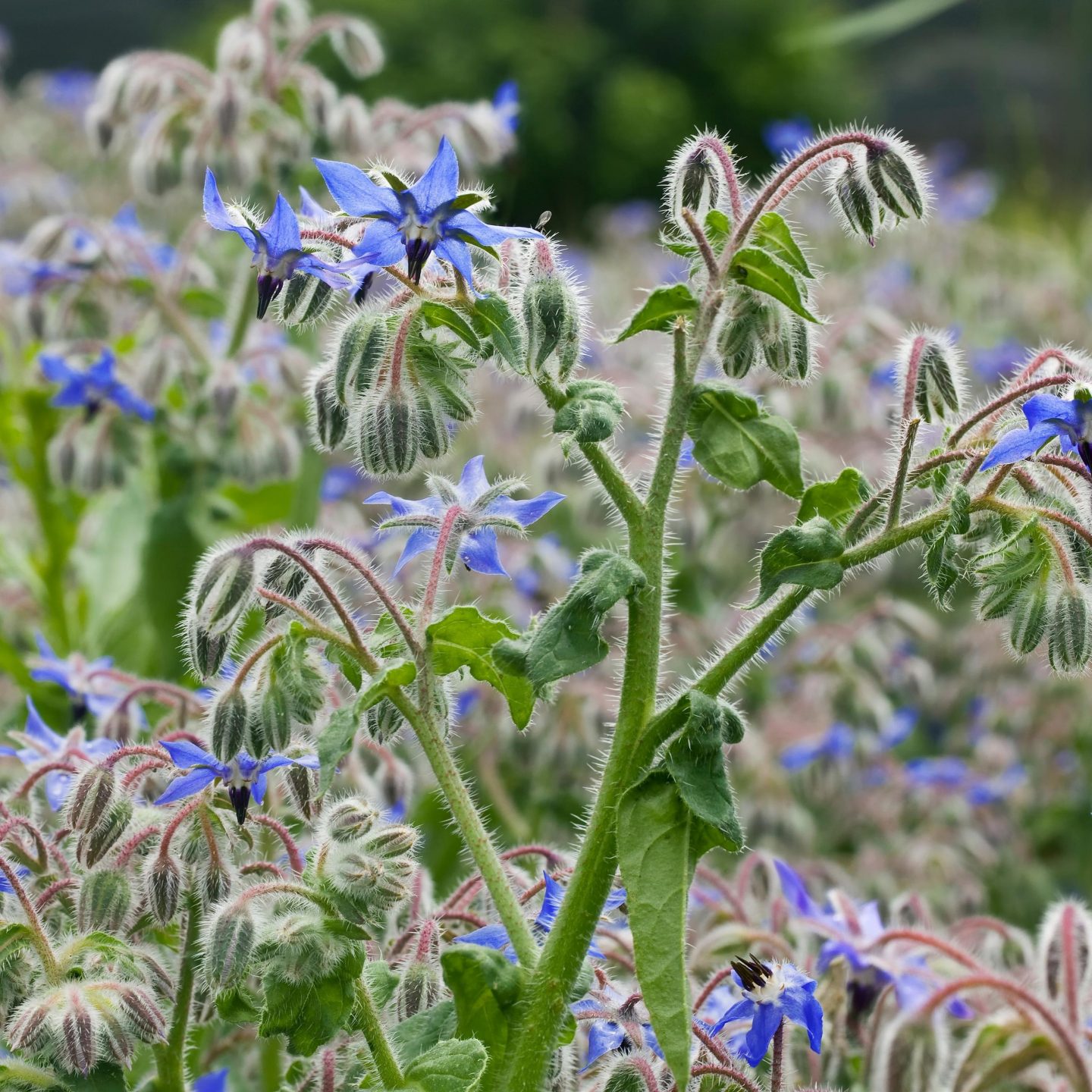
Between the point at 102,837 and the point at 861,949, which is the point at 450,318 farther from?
the point at 861,949

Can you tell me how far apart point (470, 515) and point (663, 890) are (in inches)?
15.1

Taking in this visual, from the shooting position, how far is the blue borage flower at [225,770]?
4.12 feet

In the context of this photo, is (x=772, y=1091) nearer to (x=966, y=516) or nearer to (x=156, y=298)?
(x=966, y=516)

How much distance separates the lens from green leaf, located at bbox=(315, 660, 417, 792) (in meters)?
1.09

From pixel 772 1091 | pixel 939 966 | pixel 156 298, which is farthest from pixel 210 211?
pixel 156 298

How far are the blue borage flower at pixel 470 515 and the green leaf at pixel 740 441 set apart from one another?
0.48 feet

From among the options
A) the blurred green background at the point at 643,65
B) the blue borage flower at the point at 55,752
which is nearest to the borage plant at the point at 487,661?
the blue borage flower at the point at 55,752

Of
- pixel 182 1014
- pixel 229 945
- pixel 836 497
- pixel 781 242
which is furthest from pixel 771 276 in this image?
pixel 182 1014

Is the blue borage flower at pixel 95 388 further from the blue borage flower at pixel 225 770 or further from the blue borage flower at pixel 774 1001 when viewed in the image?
the blue borage flower at pixel 774 1001

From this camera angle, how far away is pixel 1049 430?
44.9 inches

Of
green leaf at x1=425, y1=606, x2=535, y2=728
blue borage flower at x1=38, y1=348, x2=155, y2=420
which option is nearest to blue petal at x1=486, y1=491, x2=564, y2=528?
green leaf at x1=425, y1=606, x2=535, y2=728

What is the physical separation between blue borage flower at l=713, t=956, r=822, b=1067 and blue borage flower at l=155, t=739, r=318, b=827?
16.2 inches

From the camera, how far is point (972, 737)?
375cm

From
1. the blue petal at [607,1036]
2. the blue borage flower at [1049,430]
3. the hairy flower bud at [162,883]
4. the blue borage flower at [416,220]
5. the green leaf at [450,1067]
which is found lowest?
the green leaf at [450,1067]
